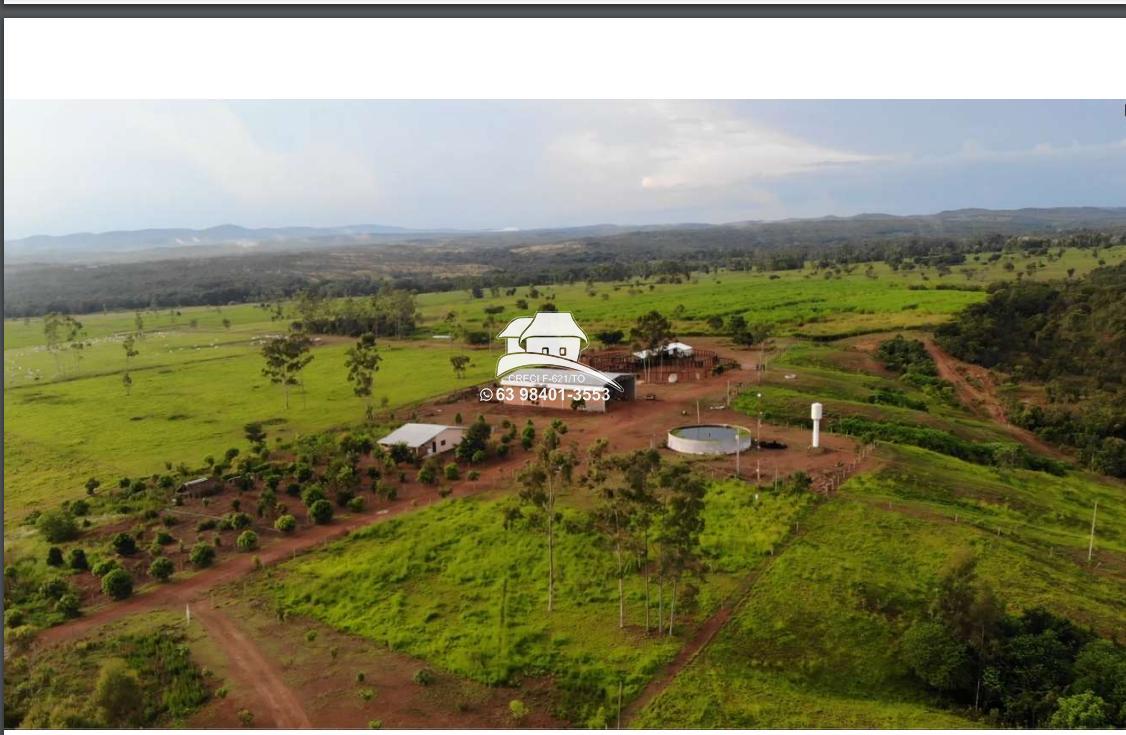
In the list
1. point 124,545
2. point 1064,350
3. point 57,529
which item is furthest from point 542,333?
point 1064,350

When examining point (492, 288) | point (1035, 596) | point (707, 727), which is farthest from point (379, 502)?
point (492, 288)

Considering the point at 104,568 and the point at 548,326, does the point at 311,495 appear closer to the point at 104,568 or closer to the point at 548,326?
the point at 104,568

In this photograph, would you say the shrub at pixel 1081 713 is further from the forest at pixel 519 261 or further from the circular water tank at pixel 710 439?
the forest at pixel 519 261

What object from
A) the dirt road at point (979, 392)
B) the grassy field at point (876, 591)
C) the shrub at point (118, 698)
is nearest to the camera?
the shrub at point (118, 698)

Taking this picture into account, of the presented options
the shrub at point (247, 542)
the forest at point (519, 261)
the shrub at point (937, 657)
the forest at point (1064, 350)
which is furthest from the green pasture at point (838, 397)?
the forest at point (519, 261)

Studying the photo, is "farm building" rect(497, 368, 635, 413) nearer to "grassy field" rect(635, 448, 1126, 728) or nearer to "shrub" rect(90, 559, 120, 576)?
"grassy field" rect(635, 448, 1126, 728)

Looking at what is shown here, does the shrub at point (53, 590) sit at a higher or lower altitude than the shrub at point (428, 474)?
lower
